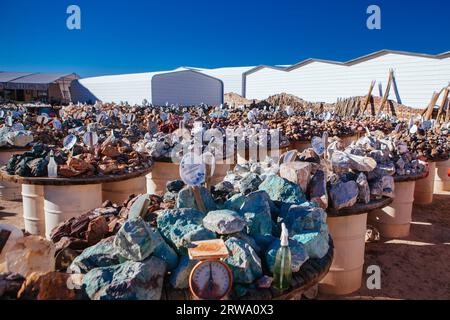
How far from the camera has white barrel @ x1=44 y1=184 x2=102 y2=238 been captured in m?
3.85

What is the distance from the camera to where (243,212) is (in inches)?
87.0

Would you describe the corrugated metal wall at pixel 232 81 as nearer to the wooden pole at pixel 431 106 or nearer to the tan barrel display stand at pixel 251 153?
the wooden pole at pixel 431 106

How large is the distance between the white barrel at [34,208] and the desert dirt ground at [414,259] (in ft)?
4.07

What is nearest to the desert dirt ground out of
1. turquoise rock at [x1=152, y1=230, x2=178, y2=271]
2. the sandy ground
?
the sandy ground

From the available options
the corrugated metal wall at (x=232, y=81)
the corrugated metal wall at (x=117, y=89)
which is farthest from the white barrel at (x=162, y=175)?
the corrugated metal wall at (x=232, y=81)

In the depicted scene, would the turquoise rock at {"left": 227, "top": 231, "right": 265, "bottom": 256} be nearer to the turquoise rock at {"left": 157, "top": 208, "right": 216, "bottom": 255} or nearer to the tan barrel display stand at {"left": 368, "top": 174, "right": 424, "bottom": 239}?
the turquoise rock at {"left": 157, "top": 208, "right": 216, "bottom": 255}

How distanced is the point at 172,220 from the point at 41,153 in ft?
Result: 10.4

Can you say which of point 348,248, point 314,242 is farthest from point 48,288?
point 348,248

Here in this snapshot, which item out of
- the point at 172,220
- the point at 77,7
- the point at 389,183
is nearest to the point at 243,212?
the point at 172,220

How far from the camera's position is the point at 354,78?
20641mm
